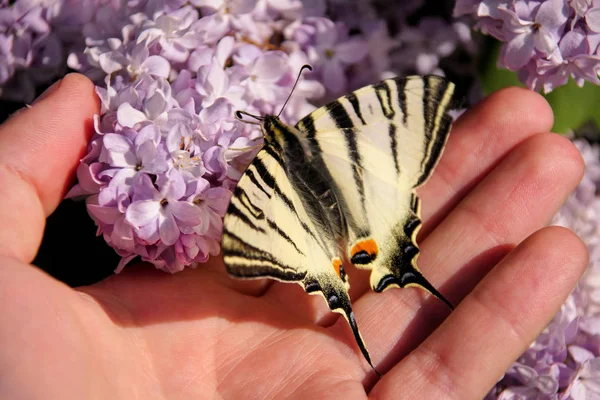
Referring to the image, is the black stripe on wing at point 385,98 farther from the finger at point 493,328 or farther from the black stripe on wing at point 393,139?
the finger at point 493,328

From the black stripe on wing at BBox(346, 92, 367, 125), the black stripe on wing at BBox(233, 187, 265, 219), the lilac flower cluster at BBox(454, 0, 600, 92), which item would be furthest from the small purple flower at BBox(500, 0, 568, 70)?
the black stripe on wing at BBox(233, 187, 265, 219)

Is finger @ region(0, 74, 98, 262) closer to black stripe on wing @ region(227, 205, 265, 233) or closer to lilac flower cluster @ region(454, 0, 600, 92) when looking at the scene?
black stripe on wing @ region(227, 205, 265, 233)

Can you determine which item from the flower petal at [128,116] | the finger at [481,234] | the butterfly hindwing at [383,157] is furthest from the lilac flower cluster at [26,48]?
the finger at [481,234]

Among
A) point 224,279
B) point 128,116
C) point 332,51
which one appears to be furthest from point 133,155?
point 332,51

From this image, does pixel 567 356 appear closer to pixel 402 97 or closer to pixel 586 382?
pixel 586 382

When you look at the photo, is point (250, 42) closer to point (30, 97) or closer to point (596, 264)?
point (30, 97)

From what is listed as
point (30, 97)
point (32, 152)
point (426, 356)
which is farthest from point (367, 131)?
point (30, 97)
